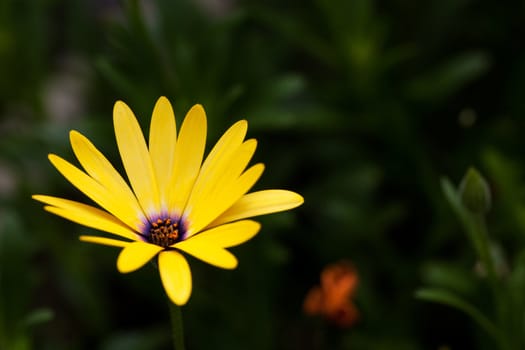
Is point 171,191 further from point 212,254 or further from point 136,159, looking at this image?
point 212,254

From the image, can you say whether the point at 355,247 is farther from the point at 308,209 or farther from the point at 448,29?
the point at 448,29

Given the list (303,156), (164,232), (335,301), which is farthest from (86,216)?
(303,156)

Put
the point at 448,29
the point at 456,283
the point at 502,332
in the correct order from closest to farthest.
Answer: the point at 502,332
the point at 456,283
the point at 448,29

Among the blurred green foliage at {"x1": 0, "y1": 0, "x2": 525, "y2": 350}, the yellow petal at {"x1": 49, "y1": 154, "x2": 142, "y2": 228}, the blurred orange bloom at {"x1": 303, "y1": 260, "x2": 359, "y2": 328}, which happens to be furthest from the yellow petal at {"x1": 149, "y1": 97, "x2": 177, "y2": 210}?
the blurred orange bloom at {"x1": 303, "y1": 260, "x2": 359, "y2": 328}

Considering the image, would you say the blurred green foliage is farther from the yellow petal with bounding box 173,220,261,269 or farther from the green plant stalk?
the yellow petal with bounding box 173,220,261,269

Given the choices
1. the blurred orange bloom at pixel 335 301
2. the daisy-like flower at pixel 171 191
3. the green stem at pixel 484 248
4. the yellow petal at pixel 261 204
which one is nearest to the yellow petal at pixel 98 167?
the daisy-like flower at pixel 171 191

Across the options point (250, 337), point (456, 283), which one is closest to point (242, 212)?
point (456, 283)

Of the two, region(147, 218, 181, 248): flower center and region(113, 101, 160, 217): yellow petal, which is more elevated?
region(113, 101, 160, 217): yellow petal
